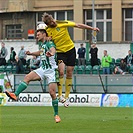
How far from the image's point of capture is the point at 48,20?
55.2 ft

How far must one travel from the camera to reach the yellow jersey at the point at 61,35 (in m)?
17.3

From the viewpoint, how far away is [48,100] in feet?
99.7

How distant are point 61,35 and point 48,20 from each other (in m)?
0.71

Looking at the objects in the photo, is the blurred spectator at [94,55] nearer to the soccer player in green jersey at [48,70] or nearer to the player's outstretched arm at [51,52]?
the soccer player in green jersey at [48,70]

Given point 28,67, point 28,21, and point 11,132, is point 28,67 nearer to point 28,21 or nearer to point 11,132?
→ point 28,21

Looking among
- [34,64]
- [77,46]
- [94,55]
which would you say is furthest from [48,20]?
[77,46]

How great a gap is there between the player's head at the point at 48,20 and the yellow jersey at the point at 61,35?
0.18 metres

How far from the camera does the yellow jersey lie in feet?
56.6

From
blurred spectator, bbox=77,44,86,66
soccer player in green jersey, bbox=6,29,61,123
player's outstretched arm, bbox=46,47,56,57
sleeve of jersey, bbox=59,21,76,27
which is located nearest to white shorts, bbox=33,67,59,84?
soccer player in green jersey, bbox=6,29,61,123

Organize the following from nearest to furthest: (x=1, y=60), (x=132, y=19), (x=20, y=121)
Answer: (x=20, y=121) < (x=1, y=60) < (x=132, y=19)

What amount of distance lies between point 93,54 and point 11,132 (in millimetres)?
25198

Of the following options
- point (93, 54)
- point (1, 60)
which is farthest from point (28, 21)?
point (93, 54)

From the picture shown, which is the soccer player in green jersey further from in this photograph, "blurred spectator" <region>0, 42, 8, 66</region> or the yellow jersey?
"blurred spectator" <region>0, 42, 8, 66</region>

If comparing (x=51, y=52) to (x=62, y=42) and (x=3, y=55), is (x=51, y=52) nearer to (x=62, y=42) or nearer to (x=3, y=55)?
(x=62, y=42)
